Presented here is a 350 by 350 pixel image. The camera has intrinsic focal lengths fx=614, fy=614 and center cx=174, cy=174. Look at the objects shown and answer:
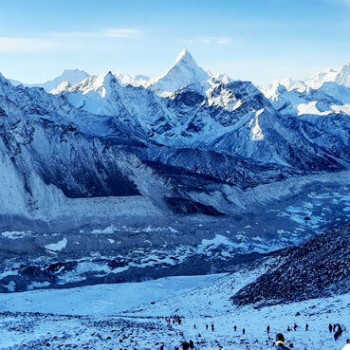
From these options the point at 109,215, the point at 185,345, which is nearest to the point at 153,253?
the point at 109,215

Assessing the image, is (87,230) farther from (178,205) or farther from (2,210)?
(178,205)

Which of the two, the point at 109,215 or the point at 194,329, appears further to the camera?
the point at 109,215

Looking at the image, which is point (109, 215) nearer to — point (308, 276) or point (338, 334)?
point (308, 276)

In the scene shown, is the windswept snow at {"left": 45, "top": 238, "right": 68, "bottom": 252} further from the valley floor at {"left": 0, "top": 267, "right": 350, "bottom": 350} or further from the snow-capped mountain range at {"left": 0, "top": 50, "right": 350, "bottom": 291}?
the valley floor at {"left": 0, "top": 267, "right": 350, "bottom": 350}

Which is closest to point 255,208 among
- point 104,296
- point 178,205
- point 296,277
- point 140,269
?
point 178,205

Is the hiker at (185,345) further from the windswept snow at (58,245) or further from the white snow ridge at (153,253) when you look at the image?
the windswept snow at (58,245)

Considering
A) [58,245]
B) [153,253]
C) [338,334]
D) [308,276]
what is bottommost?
[153,253]

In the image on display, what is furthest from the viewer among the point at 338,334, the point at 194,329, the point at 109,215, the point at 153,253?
the point at 109,215

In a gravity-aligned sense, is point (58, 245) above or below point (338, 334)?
below

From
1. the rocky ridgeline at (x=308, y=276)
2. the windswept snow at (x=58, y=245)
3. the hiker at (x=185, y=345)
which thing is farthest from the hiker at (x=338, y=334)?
the windswept snow at (x=58, y=245)
